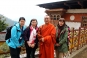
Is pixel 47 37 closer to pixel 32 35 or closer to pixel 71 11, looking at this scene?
pixel 32 35

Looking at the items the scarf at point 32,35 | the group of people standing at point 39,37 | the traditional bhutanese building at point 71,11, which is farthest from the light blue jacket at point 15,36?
the traditional bhutanese building at point 71,11

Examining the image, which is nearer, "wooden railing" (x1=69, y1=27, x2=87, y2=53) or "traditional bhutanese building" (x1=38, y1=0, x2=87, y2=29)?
"wooden railing" (x1=69, y1=27, x2=87, y2=53)

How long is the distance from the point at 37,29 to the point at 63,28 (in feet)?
2.35

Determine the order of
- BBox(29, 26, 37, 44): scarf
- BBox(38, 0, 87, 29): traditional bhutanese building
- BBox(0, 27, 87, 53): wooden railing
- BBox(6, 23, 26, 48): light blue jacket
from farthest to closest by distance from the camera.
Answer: BBox(38, 0, 87, 29): traditional bhutanese building → BBox(0, 27, 87, 53): wooden railing → BBox(29, 26, 37, 44): scarf → BBox(6, 23, 26, 48): light blue jacket

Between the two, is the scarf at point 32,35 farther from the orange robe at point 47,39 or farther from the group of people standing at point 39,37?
the orange robe at point 47,39

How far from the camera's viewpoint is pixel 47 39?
4641 millimetres

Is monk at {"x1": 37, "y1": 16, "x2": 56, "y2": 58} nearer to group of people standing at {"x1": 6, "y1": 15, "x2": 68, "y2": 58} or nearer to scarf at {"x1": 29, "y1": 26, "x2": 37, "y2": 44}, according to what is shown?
group of people standing at {"x1": 6, "y1": 15, "x2": 68, "y2": 58}

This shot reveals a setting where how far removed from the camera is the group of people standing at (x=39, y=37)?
454 centimetres

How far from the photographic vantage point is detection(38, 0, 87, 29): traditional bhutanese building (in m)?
13.4

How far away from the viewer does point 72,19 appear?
14055 millimetres

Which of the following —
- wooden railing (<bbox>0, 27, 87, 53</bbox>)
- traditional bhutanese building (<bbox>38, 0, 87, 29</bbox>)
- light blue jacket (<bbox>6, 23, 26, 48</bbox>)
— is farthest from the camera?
traditional bhutanese building (<bbox>38, 0, 87, 29</bbox>)

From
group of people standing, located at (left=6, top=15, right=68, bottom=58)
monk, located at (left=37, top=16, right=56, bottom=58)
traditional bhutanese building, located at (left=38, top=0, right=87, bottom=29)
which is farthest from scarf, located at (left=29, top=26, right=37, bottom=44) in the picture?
traditional bhutanese building, located at (left=38, top=0, right=87, bottom=29)

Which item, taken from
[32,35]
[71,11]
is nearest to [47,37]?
[32,35]

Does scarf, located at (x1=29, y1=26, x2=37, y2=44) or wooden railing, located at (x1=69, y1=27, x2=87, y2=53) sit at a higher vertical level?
scarf, located at (x1=29, y1=26, x2=37, y2=44)
